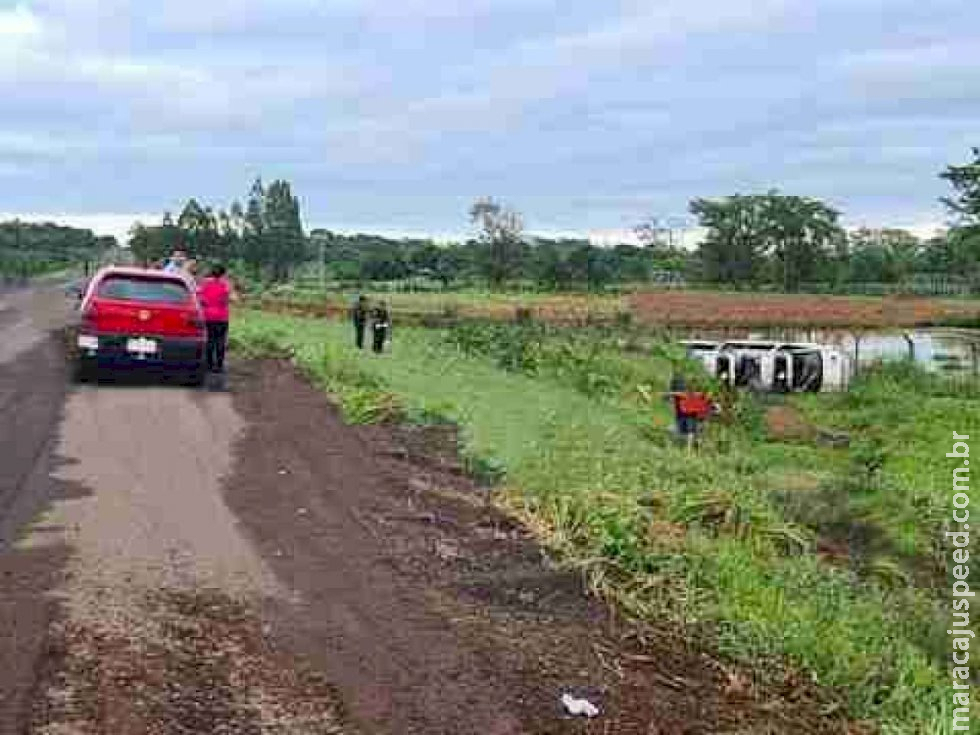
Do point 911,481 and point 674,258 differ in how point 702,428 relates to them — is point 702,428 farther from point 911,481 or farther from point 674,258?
point 674,258

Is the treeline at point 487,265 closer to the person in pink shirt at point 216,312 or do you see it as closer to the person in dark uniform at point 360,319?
the person in dark uniform at point 360,319

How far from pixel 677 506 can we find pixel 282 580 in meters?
4.33

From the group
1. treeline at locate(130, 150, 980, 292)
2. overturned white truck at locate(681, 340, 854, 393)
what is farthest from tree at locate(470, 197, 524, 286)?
overturned white truck at locate(681, 340, 854, 393)

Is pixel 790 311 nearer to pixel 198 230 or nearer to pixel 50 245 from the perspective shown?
pixel 198 230

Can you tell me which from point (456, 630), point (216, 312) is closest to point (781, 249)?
point (216, 312)

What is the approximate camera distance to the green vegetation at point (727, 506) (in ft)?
22.8

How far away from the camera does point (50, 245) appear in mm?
122188

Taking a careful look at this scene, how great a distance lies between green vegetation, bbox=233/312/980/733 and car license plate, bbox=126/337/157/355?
7.14 ft

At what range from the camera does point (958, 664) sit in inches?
311

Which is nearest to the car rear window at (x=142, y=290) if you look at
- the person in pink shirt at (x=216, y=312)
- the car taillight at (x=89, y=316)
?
the car taillight at (x=89, y=316)

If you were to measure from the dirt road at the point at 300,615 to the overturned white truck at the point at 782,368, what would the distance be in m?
28.1

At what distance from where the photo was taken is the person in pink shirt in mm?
17141

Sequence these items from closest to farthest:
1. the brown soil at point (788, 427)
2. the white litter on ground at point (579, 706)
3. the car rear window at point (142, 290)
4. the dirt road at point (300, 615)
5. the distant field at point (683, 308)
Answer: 1. the dirt road at point (300, 615)
2. the white litter on ground at point (579, 706)
3. the car rear window at point (142, 290)
4. the brown soil at point (788, 427)
5. the distant field at point (683, 308)

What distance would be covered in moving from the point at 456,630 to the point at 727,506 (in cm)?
489
